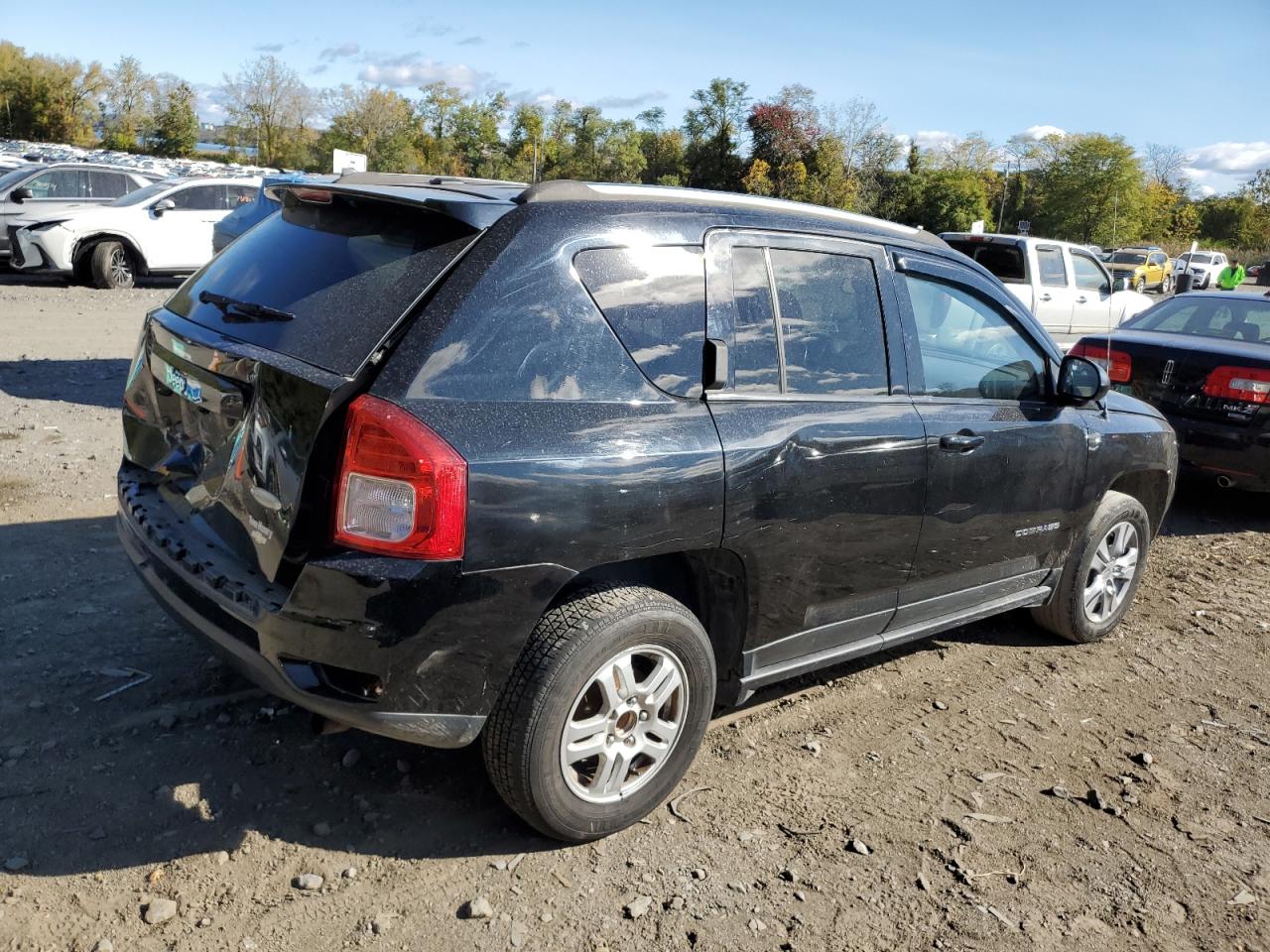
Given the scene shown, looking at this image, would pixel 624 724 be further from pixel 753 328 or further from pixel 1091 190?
pixel 1091 190

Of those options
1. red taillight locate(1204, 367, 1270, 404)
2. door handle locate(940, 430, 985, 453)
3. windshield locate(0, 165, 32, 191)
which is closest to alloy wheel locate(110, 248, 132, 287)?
windshield locate(0, 165, 32, 191)

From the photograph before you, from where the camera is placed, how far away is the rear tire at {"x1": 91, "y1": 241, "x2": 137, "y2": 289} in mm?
15727

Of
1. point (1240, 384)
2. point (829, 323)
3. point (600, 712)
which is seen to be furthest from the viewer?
point (1240, 384)

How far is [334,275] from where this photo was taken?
3.18 meters

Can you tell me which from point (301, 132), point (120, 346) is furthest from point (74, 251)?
point (301, 132)

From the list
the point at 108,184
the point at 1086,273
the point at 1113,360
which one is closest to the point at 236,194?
the point at 108,184

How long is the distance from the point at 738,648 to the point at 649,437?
0.87 meters

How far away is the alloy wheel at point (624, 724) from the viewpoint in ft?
10.1

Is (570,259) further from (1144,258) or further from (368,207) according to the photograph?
(1144,258)

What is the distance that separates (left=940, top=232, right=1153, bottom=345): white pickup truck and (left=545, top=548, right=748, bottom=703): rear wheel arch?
11.0 metres

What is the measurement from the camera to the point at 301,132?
61.7 metres

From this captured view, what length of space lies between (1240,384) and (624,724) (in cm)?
588

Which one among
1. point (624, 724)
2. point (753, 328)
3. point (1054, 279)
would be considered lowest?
point (624, 724)

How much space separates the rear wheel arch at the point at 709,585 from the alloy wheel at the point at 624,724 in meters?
0.25
